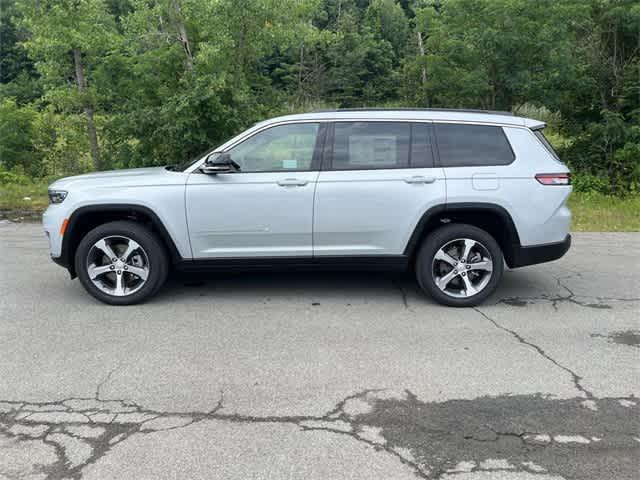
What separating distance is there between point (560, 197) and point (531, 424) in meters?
2.77

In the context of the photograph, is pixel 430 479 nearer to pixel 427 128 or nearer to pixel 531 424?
pixel 531 424

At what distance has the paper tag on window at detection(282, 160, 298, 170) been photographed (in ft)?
18.1

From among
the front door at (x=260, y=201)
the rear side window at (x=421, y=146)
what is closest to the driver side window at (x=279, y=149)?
the front door at (x=260, y=201)

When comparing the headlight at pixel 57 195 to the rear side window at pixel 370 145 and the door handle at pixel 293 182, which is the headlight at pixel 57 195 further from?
the rear side window at pixel 370 145

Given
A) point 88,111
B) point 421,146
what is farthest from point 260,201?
point 88,111

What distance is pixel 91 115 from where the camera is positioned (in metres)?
14.2

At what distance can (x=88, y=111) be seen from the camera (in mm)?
14078

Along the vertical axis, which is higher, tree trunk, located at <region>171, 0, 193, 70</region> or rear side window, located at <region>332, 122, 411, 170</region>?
tree trunk, located at <region>171, 0, 193, 70</region>

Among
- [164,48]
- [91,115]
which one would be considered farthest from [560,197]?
[91,115]

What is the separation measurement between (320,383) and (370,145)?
2535 mm

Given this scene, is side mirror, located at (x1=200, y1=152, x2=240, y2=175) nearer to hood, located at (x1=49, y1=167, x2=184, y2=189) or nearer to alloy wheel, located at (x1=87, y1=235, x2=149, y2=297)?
hood, located at (x1=49, y1=167, x2=184, y2=189)

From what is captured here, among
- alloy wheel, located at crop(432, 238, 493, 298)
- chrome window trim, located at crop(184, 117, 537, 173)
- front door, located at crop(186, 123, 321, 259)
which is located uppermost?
chrome window trim, located at crop(184, 117, 537, 173)

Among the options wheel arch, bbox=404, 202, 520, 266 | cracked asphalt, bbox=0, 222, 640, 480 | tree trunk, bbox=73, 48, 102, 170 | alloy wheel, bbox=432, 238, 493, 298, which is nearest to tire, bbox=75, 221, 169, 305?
cracked asphalt, bbox=0, 222, 640, 480

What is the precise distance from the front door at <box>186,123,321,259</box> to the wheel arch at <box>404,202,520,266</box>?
3.38 ft
